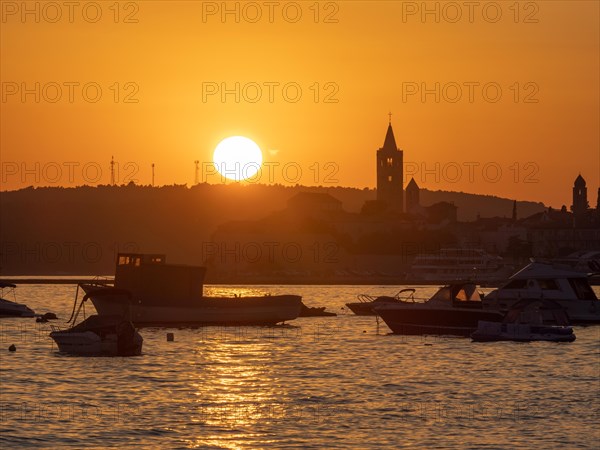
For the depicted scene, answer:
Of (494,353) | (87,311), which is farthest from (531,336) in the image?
(87,311)

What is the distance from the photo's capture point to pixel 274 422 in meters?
38.6

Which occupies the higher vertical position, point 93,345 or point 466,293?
point 466,293

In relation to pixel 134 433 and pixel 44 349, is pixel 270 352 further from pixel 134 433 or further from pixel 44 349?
pixel 134 433

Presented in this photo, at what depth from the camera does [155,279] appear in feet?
264

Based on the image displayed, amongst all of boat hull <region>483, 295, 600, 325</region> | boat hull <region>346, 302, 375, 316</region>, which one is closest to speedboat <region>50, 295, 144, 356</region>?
boat hull <region>483, 295, 600, 325</region>

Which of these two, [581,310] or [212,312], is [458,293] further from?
[212,312]

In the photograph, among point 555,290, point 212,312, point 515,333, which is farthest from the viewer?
point 212,312

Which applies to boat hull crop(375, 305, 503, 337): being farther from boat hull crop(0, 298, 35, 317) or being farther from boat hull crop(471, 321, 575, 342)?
boat hull crop(0, 298, 35, 317)

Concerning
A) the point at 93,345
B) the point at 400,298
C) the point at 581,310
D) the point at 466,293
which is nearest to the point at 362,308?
the point at 400,298

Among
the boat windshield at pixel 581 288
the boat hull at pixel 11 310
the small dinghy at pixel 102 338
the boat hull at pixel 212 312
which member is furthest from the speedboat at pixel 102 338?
the boat hull at pixel 11 310

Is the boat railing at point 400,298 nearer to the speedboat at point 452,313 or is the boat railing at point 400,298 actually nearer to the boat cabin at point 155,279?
the speedboat at point 452,313

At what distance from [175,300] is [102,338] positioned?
75.2 ft

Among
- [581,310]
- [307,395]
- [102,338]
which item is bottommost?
[307,395]

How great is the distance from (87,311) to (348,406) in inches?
2906
